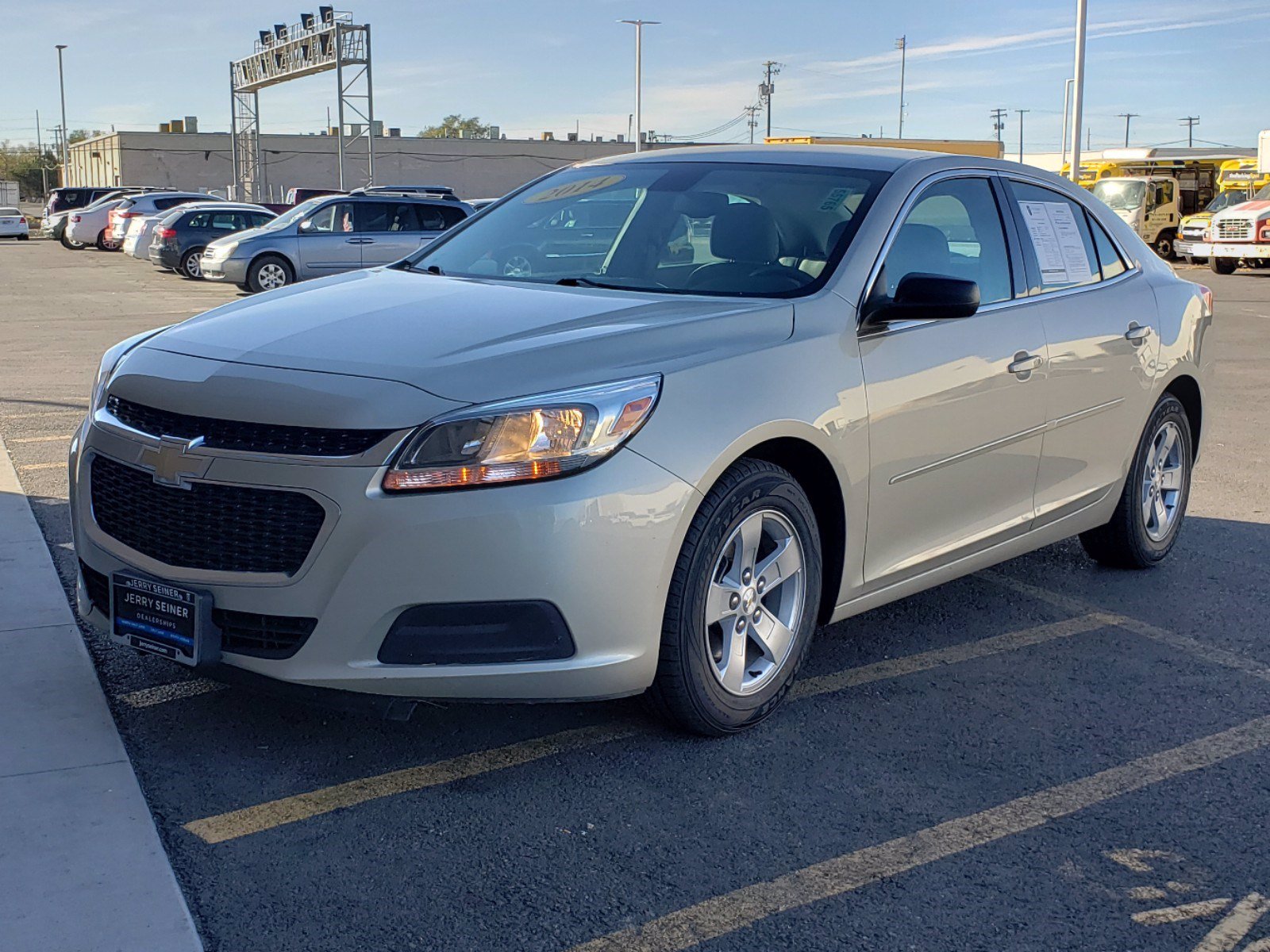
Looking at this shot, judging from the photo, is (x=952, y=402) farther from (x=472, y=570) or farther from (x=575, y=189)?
(x=472, y=570)

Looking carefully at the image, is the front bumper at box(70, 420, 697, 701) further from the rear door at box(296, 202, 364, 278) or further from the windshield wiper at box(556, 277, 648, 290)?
the rear door at box(296, 202, 364, 278)

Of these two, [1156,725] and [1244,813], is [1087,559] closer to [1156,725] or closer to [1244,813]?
[1156,725]

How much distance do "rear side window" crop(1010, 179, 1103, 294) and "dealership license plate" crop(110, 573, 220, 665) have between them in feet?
10.3

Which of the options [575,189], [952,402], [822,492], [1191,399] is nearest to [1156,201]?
[1191,399]

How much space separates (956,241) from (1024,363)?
481 millimetres

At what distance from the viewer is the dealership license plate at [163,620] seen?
11.5ft

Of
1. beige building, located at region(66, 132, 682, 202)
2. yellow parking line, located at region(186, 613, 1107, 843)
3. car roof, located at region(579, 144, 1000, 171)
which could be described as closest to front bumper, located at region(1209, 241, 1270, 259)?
car roof, located at region(579, 144, 1000, 171)

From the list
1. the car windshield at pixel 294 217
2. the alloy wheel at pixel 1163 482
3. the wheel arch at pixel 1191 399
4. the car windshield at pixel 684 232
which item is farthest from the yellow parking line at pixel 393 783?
the car windshield at pixel 294 217

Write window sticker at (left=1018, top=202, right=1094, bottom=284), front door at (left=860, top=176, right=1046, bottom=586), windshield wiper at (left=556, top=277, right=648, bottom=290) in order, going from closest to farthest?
front door at (left=860, top=176, right=1046, bottom=586) → windshield wiper at (left=556, top=277, right=648, bottom=290) → window sticker at (left=1018, top=202, right=1094, bottom=284)

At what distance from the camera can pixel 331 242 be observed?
23.0 m

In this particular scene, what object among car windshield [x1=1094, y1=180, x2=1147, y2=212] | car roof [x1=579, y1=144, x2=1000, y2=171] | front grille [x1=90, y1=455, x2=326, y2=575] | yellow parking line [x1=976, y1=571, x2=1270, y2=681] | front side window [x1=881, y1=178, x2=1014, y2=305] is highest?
car windshield [x1=1094, y1=180, x2=1147, y2=212]

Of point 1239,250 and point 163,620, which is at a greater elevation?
point 1239,250

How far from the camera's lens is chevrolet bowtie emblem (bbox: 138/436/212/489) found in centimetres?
349

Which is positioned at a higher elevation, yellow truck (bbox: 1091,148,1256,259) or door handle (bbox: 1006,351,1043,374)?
yellow truck (bbox: 1091,148,1256,259)
